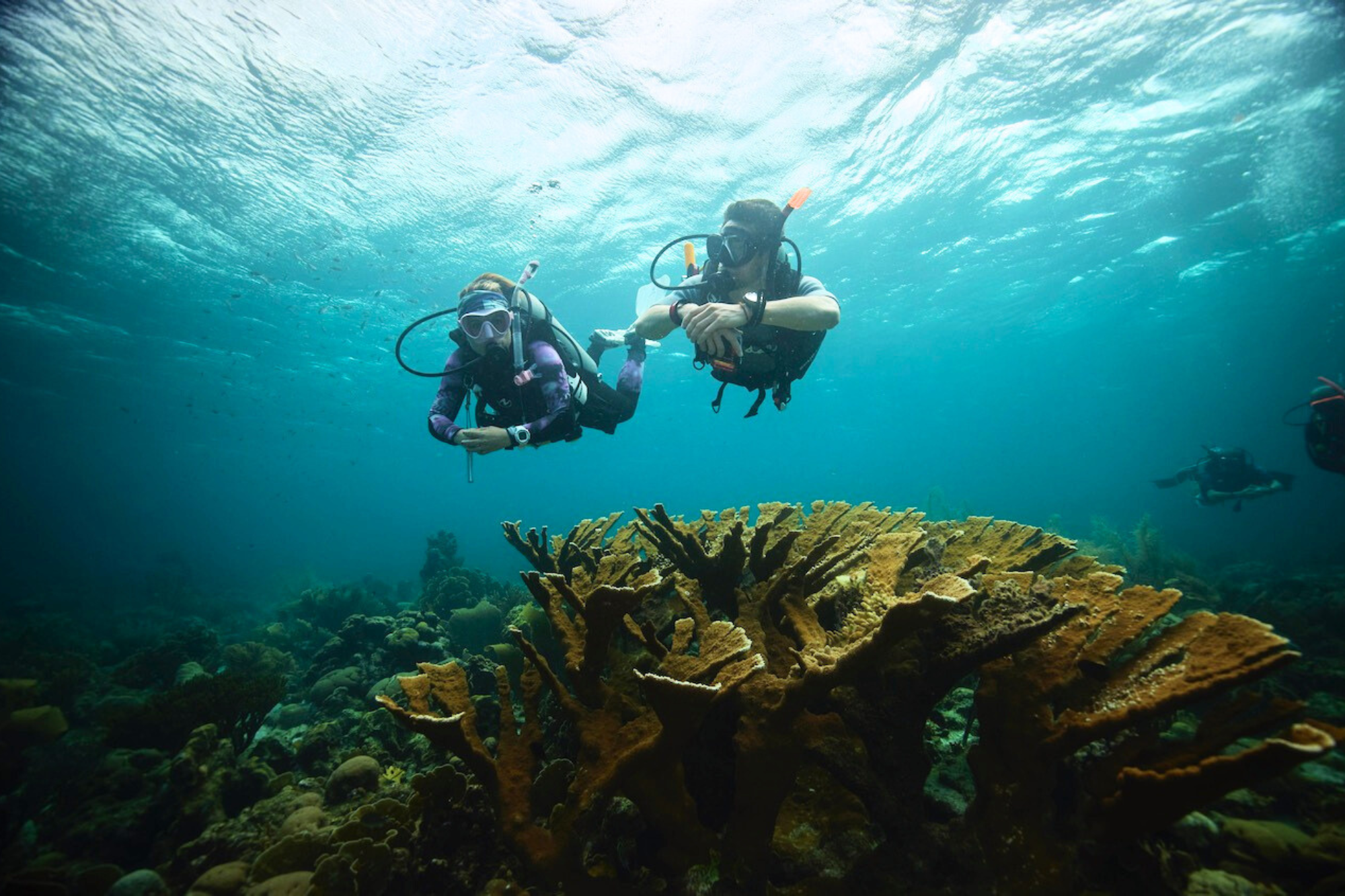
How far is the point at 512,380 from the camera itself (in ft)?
19.5

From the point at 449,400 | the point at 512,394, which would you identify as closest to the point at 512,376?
the point at 512,394

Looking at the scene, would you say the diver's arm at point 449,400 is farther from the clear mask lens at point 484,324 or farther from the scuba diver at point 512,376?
the clear mask lens at point 484,324

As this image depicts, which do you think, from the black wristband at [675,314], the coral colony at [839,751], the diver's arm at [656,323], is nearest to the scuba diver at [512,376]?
the diver's arm at [656,323]

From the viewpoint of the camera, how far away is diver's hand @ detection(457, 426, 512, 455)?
4.74 metres

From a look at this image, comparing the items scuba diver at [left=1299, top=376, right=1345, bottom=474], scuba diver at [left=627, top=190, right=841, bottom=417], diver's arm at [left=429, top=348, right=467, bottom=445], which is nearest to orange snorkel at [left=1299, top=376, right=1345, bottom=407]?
scuba diver at [left=1299, top=376, right=1345, bottom=474]

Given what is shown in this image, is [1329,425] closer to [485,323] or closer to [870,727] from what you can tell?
[870,727]

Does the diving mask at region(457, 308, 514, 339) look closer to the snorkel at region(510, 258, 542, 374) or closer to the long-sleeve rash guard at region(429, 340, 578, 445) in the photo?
the snorkel at region(510, 258, 542, 374)

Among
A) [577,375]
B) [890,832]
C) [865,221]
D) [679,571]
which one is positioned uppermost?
[865,221]

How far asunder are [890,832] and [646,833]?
40.0 inches

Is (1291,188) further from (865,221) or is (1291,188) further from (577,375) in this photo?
(577,375)

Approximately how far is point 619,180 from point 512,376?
11489 mm

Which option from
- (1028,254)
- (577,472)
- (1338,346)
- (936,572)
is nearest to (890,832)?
(936,572)

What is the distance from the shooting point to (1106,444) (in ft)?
339

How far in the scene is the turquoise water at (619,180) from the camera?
10.8m
